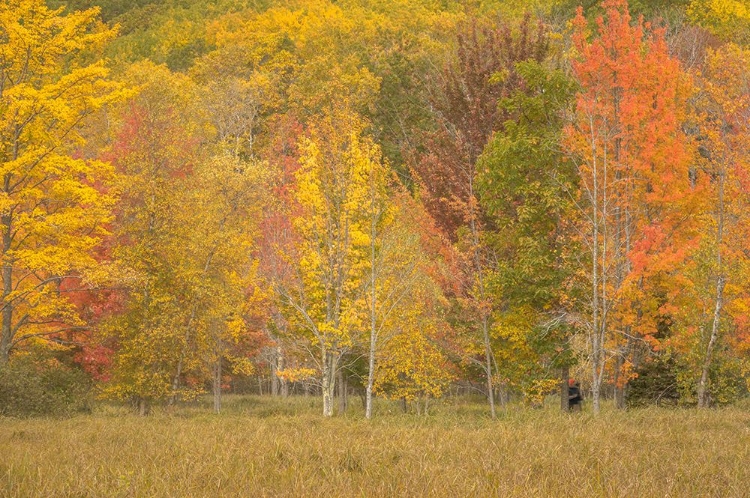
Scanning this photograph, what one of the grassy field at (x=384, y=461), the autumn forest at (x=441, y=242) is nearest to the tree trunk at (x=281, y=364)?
the autumn forest at (x=441, y=242)

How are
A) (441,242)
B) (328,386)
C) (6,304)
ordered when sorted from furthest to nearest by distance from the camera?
1. (441,242)
2. (6,304)
3. (328,386)

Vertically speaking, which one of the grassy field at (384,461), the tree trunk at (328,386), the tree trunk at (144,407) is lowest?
the grassy field at (384,461)

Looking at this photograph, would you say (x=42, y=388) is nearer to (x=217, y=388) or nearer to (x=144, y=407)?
(x=144, y=407)

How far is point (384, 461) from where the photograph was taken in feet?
32.0

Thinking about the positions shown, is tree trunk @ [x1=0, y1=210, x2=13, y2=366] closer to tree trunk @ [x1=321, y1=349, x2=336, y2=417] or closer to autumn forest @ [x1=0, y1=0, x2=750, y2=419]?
autumn forest @ [x1=0, y1=0, x2=750, y2=419]

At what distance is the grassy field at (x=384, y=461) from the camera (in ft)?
25.8

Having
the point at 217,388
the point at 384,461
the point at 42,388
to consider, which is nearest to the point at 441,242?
the point at 217,388

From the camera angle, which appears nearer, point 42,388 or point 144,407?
point 42,388

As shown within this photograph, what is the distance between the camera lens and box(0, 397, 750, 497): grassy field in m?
7.87

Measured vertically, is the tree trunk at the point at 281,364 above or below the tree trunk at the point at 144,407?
above

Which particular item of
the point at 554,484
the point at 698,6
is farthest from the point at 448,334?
the point at 698,6

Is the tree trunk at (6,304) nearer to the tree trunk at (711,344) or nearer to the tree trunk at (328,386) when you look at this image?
the tree trunk at (328,386)

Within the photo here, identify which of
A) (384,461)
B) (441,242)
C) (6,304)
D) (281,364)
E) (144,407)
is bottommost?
(384,461)

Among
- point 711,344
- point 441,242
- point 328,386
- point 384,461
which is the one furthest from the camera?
point 441,242
